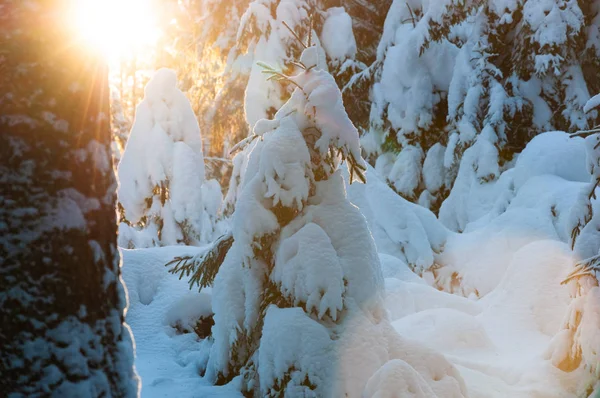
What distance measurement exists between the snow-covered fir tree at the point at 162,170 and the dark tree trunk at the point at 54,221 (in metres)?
9.99

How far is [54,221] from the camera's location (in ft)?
5.51

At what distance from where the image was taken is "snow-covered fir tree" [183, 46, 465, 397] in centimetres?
332

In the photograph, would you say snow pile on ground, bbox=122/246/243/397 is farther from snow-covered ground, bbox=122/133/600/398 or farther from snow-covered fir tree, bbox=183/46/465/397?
snow-covered fir tree, bbox=183/46/465/397

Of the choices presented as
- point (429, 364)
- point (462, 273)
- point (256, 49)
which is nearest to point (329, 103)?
point (429, 364)

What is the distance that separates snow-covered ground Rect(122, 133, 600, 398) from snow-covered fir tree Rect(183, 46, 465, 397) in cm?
16

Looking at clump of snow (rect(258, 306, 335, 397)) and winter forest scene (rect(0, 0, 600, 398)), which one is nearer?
winter forest scene (rect(0, 0, 600, 398))

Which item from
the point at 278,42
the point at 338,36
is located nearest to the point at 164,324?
the point at 278,42

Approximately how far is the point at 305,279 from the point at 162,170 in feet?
29.1

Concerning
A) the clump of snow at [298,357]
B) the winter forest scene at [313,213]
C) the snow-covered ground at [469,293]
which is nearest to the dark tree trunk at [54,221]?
the winter forest scene at [313,213]

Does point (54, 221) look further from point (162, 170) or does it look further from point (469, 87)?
point (469, 87)

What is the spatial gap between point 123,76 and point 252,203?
23.4m

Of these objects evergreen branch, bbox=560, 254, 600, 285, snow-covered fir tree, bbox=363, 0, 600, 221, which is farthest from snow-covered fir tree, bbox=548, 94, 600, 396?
snow-covered fir tree, bbox=363, 0, 600, 221

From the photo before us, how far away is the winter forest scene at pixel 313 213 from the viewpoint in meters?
1.70

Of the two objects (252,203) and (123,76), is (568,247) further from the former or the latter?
(123,76)
